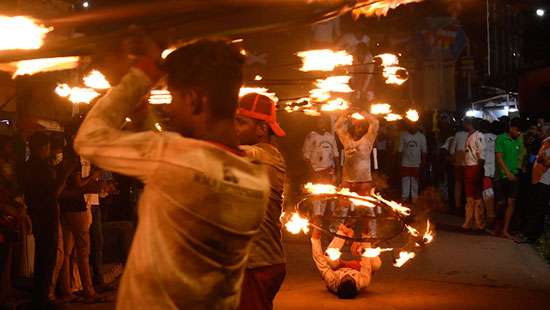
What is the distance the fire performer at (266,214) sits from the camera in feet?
14.7

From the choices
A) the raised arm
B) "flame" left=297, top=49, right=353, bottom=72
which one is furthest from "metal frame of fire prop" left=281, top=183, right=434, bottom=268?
the raised arm

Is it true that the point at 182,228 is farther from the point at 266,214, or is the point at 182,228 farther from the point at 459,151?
the point at 459,151

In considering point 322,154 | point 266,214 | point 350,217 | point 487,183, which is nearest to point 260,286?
point 266,214

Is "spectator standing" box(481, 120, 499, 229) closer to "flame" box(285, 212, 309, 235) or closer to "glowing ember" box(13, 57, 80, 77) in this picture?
"flame" box(285, 212, 309, 235)

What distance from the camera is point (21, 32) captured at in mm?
2879

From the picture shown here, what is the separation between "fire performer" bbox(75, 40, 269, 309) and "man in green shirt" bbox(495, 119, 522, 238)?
13012 mm

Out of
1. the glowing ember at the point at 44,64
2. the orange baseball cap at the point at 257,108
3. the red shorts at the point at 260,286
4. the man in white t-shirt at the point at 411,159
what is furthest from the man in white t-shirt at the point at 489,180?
the glowing ember at the point at 44,64

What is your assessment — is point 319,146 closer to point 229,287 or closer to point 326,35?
point 326,35

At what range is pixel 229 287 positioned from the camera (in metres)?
2.68

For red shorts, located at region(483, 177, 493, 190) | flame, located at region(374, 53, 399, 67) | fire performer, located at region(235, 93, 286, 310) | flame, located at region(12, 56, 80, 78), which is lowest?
red shorts, located at region(483, 177, 493, 190)

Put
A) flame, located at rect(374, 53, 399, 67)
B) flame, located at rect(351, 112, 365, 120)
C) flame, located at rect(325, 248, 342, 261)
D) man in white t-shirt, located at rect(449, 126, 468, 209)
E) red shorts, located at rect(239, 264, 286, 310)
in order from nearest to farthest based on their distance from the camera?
red shorts, located at rect(239, 264, 286, 310), flame, located at rect(325, 248, 342, 261), flame, located at rect(374, 53, 399, 67), flame, located at rect(351, 112, 365, 120), man in white t-shirt, located at rect(449, 126, 468, 209)

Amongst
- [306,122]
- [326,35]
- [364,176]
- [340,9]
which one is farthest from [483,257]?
[340,9]

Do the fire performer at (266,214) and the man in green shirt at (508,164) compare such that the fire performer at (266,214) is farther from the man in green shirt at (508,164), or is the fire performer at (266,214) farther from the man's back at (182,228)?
the man in green shirt at (508,164)

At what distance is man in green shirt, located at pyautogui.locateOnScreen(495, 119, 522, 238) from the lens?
14625 millimetres
